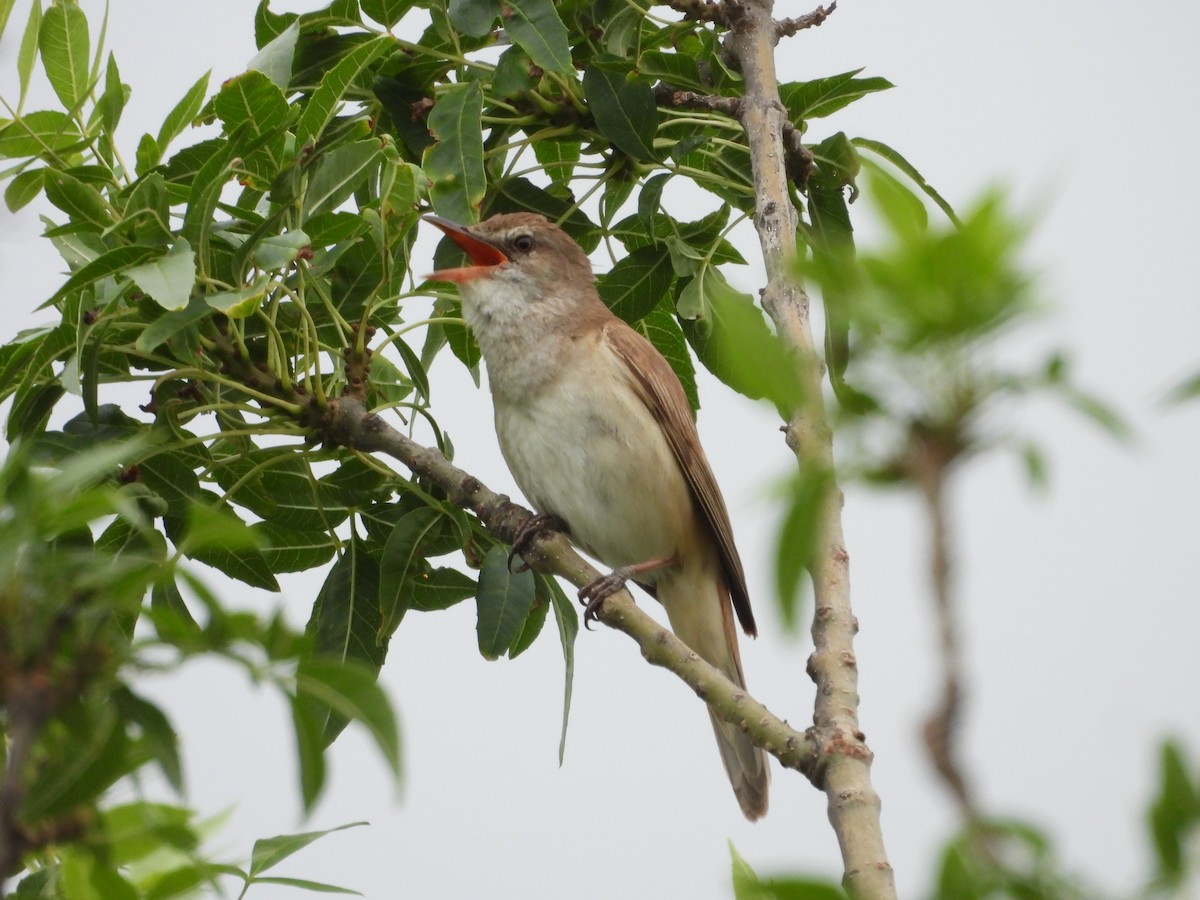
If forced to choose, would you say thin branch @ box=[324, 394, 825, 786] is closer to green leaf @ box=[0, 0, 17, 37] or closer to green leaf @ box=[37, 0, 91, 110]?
green leaf @ box=[37, 0, 91, 110]

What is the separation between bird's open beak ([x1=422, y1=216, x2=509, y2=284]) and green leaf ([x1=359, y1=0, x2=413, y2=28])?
57 cm

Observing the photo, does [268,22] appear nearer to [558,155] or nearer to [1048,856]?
[558,155]

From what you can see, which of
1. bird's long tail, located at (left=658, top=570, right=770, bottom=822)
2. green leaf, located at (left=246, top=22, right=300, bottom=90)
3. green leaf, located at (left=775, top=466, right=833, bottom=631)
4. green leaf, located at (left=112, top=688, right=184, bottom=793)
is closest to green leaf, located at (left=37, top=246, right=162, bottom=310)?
green leaf, located at (left=246, top=22, right=300, bottom=90)

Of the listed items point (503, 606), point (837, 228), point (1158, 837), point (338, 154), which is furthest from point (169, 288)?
point (1158, 837)

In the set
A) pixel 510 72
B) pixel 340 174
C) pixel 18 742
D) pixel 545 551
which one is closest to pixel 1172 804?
pixel 18 742

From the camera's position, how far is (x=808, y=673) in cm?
271

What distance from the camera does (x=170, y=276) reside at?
2.83 metres

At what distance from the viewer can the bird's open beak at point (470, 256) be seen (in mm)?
4297

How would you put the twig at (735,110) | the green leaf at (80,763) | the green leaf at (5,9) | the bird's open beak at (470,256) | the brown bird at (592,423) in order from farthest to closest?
the brown bird at (592,423) < the bird's open beak at (470,256) < the twig at (735,110) < the green leaf at (5,9) < the green leaf at (80,763)

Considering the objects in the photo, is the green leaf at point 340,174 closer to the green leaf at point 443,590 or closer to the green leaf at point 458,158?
the green leaf at point 458,158

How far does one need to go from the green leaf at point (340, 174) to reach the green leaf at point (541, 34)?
1.58 ft

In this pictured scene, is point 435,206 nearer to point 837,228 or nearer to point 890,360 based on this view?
point 837,228

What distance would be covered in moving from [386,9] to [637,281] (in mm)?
1069

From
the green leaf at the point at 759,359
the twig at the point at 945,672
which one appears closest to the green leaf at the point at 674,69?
the green leaf at the point at 759,359
